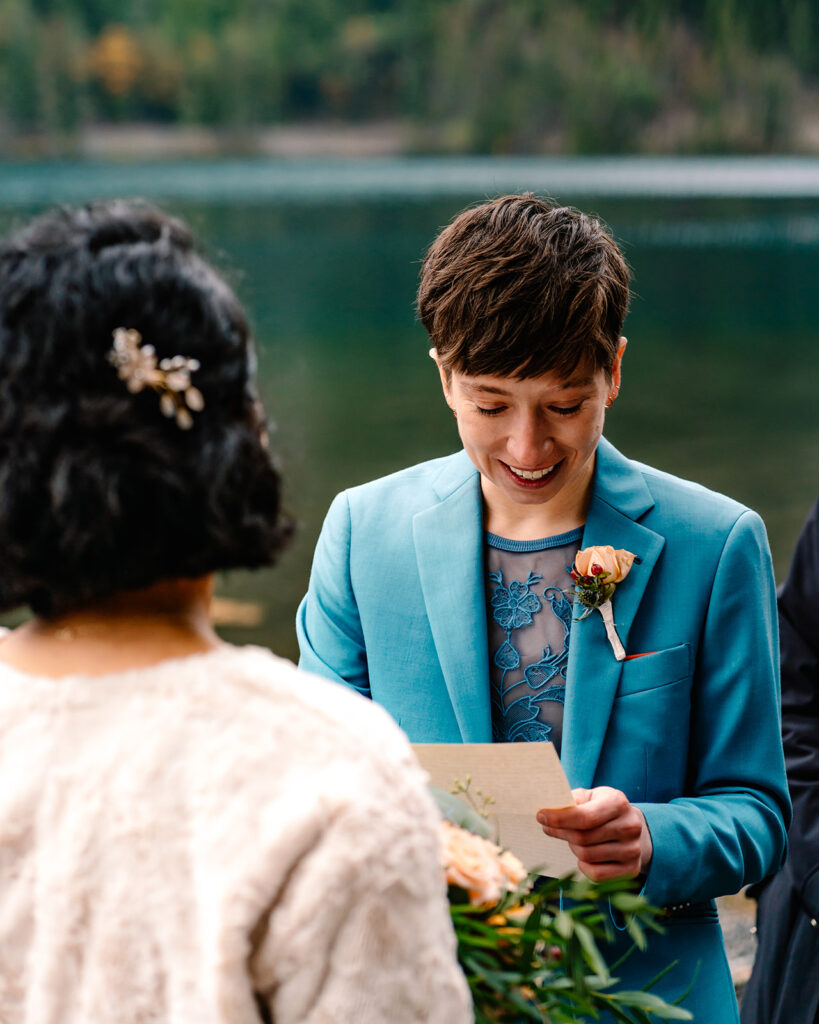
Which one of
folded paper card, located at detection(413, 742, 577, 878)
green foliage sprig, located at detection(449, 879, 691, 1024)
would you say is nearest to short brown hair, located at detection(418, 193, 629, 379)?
folded paper card, located at detection(413, 742, 577, 878)

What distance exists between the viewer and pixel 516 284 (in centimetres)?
170

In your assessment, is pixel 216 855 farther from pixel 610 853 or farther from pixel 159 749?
pixel 610 853

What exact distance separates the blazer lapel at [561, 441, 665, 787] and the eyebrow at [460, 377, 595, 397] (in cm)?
21

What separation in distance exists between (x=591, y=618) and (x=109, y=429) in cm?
100

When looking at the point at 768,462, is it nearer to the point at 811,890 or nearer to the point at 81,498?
the point at 811,890

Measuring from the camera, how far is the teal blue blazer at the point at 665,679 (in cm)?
174

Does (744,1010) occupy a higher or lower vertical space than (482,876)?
lower

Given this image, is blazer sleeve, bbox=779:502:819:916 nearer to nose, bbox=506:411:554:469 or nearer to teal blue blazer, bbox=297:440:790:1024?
teal blue blazer, bbox=297:440:790:1024

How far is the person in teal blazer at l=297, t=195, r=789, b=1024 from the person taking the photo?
67.1 inches

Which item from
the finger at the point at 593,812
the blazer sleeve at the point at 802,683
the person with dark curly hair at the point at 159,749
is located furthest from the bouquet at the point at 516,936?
the blazer sleeve at the point at 802,683

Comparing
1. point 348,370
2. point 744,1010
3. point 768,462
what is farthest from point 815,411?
point 744,1010

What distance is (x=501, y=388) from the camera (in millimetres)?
1748

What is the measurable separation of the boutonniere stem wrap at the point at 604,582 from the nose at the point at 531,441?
16 cm

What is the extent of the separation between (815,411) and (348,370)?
9.68m
